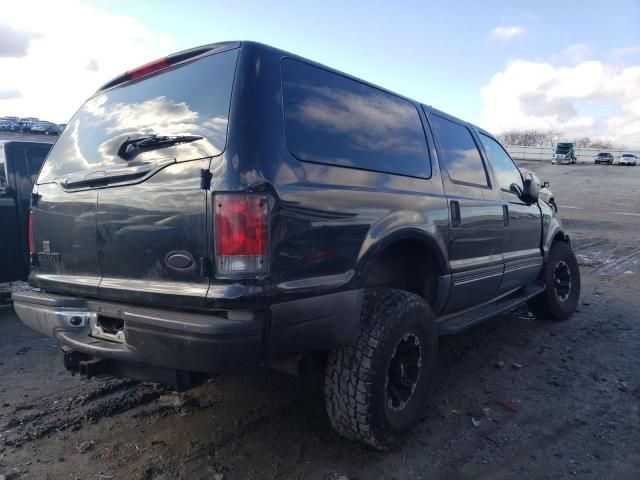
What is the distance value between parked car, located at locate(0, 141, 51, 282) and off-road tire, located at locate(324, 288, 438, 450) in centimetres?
437

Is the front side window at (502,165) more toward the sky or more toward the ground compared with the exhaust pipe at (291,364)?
more toward the sky

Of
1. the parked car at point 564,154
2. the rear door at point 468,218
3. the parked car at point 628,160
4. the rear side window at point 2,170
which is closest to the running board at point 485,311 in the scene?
the rear door at point 468,218

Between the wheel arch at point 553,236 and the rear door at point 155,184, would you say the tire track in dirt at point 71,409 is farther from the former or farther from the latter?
the wheel arch at point 553,236

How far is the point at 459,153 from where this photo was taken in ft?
12.6

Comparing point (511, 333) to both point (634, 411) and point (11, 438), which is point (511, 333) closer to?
point (634, 411)

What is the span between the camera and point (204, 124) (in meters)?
2.29

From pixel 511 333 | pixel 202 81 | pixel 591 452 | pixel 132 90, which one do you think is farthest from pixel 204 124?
pixel 511 333

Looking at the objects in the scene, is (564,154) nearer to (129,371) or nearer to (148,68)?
(148,68)

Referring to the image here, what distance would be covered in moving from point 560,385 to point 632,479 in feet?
3.86

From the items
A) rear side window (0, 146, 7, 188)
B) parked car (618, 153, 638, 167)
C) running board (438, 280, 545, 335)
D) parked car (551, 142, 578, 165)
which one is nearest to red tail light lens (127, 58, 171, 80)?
running board (438, 280, 545, 335)

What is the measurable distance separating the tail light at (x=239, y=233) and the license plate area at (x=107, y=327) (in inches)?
28.9

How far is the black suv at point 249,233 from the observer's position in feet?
7.00

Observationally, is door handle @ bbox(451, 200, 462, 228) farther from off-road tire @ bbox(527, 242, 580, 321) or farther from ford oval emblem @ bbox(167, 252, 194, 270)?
off-road tire @ bbox(527, 242, 580, 321)

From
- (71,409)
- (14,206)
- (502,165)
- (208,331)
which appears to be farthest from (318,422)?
(14,206)
